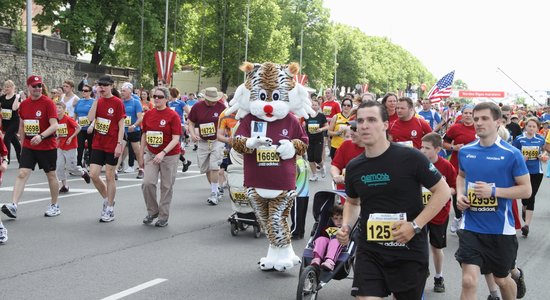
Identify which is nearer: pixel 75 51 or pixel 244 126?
pixel 244 126

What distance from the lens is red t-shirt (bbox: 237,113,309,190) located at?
23.4ft

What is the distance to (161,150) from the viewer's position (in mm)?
9445

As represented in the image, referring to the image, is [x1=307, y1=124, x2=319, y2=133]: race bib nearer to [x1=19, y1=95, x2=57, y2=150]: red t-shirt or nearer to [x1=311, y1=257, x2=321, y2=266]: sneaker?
[x1=19, y1=95, x2=57, y2=150]: red t-shirt

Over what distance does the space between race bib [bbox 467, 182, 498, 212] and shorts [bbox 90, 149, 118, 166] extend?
570cm

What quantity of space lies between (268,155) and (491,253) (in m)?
2.68

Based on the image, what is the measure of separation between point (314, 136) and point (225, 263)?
797 centimetres

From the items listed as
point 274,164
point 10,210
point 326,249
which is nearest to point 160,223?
point 10,210

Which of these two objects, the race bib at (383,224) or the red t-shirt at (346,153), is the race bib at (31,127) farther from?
the race bib at (383,224)

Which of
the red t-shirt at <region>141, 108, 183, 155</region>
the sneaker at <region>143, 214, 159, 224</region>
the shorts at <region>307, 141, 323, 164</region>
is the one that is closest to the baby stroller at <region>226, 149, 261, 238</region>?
the red t-shirt at <region>141, 108, 183, 155</region>

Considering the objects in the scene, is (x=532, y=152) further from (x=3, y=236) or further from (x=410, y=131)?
(x=3, y=236)

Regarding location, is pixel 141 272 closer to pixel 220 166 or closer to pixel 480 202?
pixel 480 202

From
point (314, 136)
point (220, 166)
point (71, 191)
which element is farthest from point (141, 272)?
point (314, 136)

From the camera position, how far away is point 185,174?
1617cm

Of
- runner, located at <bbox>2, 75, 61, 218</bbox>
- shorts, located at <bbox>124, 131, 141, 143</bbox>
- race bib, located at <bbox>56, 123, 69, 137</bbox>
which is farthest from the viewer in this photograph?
shorts, located at <bbox>124, 131, 141, 143</bbox>
